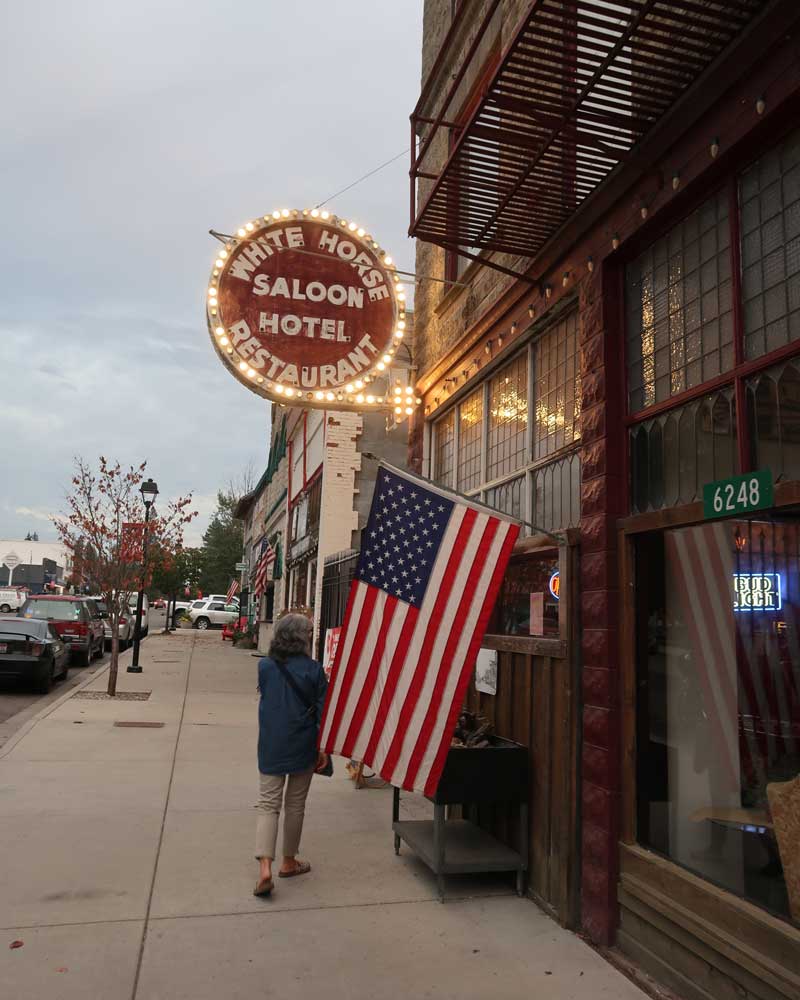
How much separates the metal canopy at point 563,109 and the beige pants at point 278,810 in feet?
13.2

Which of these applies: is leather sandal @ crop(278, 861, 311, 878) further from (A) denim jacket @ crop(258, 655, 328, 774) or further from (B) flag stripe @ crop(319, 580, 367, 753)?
(B) flag stripe @ crop(319, 580, 367, 753)

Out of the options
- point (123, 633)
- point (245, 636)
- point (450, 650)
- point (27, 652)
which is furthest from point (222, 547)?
point (450, 650)

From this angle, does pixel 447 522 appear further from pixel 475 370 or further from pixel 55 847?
pixel 55 847

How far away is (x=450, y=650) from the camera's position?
497cm

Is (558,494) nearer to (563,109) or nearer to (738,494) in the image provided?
(738,494)

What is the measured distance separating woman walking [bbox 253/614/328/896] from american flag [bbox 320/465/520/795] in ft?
1.10

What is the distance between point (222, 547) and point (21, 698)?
5525 cm

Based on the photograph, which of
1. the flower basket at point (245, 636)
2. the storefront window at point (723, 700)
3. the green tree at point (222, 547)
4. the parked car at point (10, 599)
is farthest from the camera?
the green tree at point (222, 547)

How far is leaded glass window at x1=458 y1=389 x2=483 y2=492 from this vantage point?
26.3 ft

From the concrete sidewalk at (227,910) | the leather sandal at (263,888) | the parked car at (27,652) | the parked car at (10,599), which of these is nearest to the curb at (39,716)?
the parked car at (27,652)

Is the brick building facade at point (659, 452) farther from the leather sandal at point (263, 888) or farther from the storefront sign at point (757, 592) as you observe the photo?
the leather sandal at point (263, 888)

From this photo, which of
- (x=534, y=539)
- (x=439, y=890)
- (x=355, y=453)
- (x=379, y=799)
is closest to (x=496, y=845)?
(x=439, y=890)

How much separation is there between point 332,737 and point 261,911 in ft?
3.51

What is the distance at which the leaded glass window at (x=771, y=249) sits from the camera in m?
3.80
